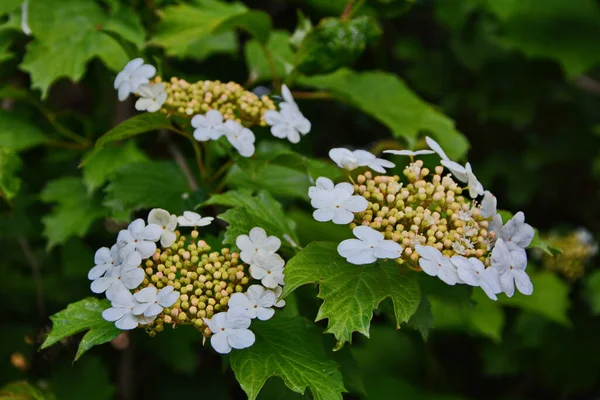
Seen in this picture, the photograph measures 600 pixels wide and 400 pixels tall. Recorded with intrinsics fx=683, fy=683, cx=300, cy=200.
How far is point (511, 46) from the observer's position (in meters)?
3.14

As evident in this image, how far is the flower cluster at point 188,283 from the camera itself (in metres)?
1.23

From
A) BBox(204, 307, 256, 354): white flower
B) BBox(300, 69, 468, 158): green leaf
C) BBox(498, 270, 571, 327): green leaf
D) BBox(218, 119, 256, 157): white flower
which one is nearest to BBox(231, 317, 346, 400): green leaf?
BBox(204, 307, 256, 354): white flower

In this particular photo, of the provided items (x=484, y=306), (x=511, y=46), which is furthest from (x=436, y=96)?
(x=484, y=306)

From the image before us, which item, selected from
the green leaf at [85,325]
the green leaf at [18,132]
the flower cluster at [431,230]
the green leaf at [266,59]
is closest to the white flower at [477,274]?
the flower cluster at [431,230]

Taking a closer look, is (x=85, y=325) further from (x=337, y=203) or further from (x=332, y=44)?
(x=332, y=44)

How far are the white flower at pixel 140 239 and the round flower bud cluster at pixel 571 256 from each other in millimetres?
2175

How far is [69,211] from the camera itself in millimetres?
2045

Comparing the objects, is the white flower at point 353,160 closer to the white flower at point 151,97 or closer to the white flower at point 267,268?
the white flower at point 267,268

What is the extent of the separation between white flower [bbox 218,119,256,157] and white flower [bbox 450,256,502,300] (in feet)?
1.79

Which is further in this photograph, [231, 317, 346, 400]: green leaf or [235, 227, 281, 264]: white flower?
[235, 227, 281, 264]: white flower

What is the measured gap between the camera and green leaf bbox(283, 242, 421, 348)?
1223 mm

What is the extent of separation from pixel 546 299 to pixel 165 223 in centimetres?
209

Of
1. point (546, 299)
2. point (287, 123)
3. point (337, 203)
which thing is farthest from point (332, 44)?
point (546, 299)

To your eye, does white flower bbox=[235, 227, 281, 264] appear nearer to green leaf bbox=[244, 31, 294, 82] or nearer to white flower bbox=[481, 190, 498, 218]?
white flower bbox=[481, 190, 498, 218]
